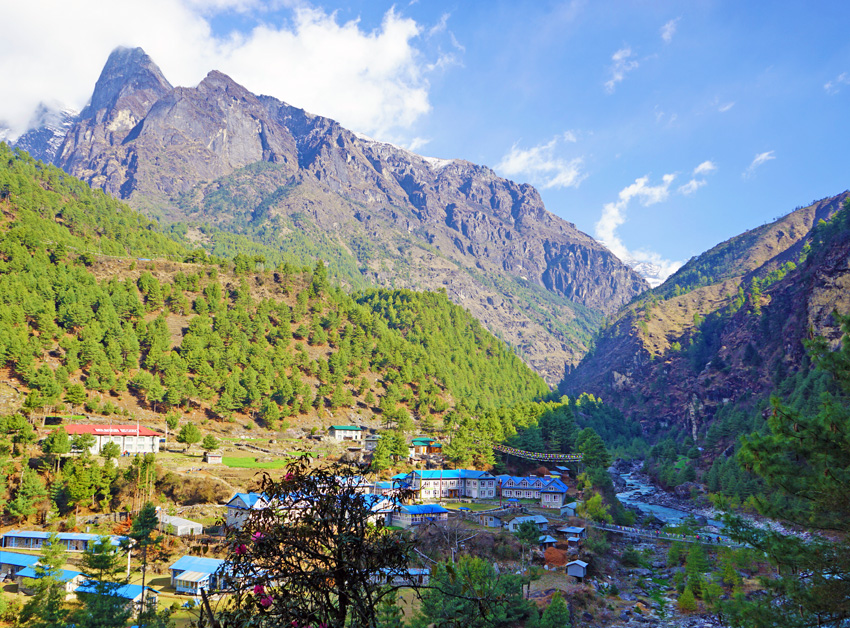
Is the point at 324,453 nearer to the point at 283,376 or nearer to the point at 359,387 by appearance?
the point at 283,376

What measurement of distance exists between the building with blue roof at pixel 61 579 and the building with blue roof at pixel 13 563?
1.64 ft

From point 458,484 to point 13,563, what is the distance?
164 feet

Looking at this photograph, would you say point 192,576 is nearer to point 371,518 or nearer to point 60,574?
point 60,574

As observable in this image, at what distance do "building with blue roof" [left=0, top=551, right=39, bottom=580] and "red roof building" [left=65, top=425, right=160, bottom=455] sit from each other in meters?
19.5

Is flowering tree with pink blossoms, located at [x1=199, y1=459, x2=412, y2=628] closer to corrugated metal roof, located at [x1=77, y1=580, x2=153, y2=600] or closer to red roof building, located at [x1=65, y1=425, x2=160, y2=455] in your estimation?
corrugated metal roof, located at [x1=77, y1=580, x2=153, y2=600]

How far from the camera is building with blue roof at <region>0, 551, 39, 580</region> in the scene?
43.1m

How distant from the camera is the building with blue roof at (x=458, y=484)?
240 ft

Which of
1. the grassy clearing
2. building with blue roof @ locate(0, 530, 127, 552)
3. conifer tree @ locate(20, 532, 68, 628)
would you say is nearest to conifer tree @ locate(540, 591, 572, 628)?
conifer tree @ locate(20, 532, 68, 628)

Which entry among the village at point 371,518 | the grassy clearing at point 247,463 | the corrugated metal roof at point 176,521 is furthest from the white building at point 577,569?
the corrugated metal roof at point 176,521

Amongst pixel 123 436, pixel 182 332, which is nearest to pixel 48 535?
pixel 123 436

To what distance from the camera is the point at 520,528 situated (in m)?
53.7

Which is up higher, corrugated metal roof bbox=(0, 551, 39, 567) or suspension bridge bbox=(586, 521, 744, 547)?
corrugated metal roof bbox=(0, 551, 39, 567)

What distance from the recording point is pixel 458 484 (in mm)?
74938

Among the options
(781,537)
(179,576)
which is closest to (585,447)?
(179,576)
